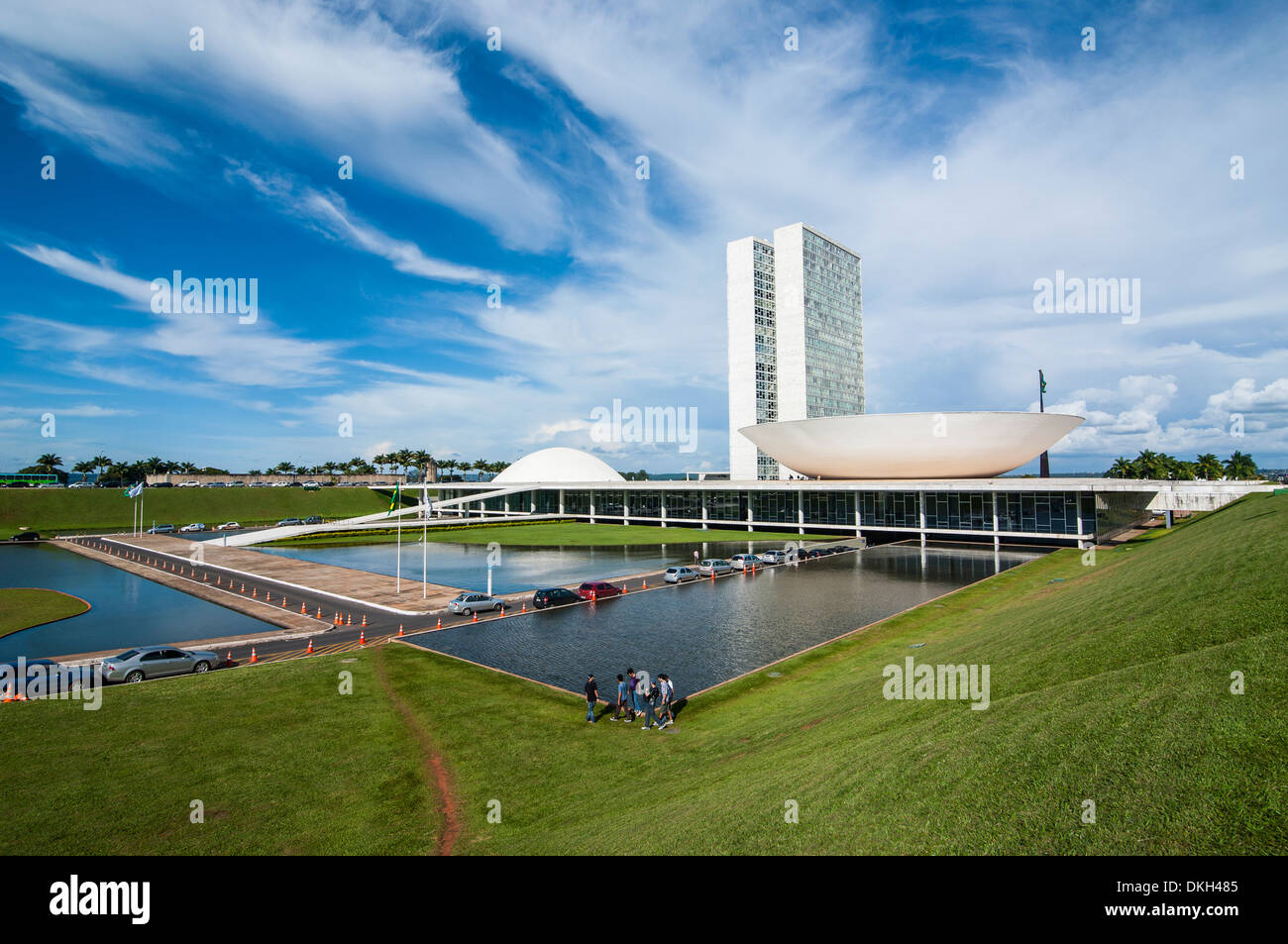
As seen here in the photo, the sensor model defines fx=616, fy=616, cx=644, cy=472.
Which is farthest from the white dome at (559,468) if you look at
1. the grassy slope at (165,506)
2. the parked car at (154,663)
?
the parked car at (154,663)

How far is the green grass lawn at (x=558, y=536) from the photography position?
68188 millimetres

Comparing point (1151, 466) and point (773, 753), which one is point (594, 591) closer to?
point (773, 753)

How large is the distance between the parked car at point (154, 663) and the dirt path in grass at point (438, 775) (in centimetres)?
740

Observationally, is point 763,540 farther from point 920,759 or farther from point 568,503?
point 920,759

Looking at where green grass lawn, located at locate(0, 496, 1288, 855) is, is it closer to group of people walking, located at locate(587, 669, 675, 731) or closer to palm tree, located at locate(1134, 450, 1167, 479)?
group of people walking, located at locate(587, 669, 675, 731)

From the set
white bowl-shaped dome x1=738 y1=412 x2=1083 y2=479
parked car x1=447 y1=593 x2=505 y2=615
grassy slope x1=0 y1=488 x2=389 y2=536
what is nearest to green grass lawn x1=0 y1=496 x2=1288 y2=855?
parked car x1=447 y1=593 x2=505 y2=615

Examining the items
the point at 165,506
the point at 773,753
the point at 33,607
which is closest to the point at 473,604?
the point at 773,753

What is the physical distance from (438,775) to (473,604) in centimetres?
1904

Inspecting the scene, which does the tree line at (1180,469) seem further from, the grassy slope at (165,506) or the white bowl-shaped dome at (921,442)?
the grassy slope at (165,506)

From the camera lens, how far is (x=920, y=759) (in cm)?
900

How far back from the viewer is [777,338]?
353ft

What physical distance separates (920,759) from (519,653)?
18.1 meters
